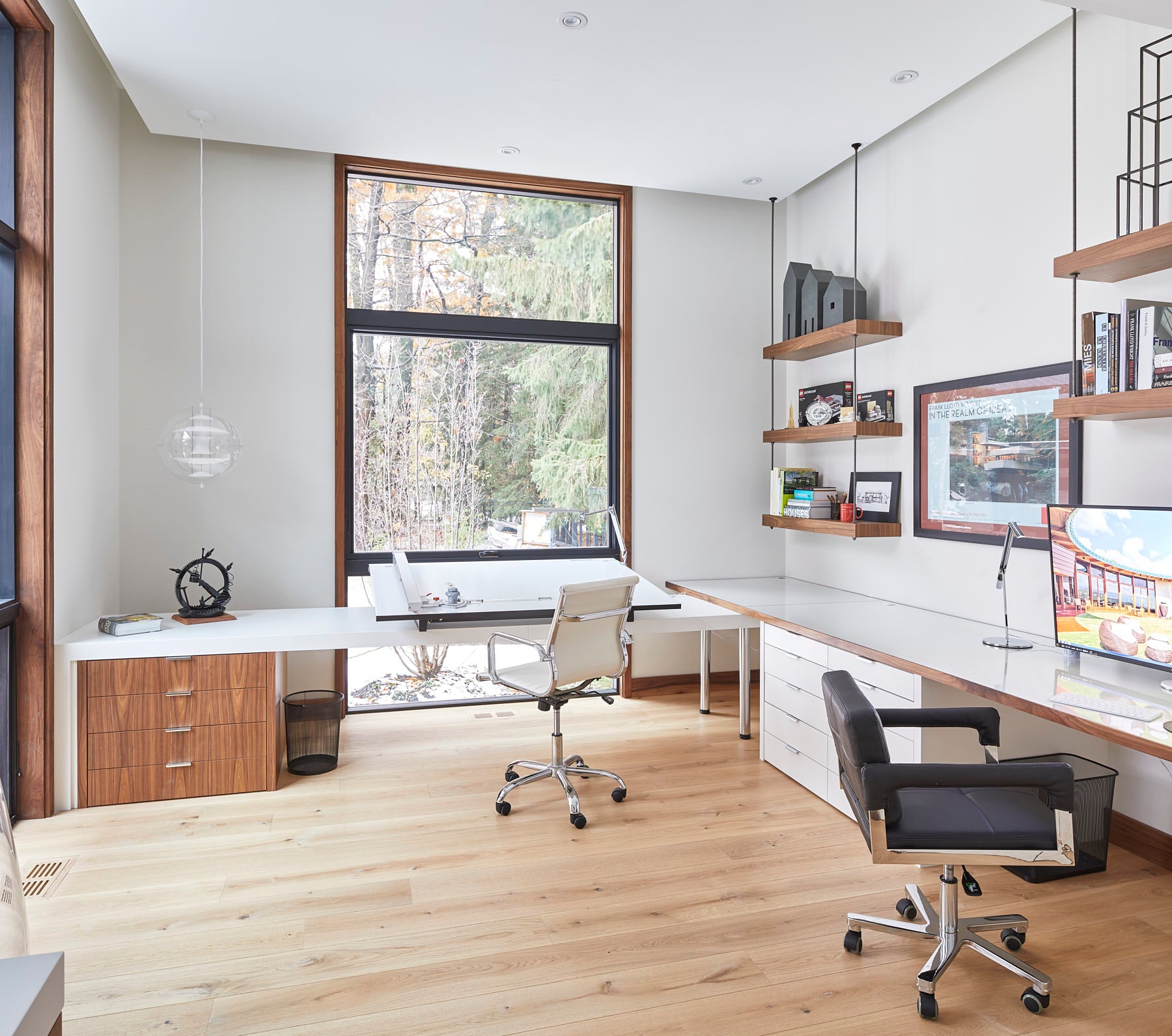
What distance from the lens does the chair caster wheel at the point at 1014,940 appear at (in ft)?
6.97

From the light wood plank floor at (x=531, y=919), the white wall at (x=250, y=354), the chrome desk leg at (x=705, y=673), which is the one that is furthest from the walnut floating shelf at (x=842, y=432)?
the light wood plank floor at (x=531, y=919)

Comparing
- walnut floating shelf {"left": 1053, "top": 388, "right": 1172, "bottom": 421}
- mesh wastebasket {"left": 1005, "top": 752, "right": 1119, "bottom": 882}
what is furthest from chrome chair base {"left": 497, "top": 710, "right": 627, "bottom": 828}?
walnut floating shelf {"left": 1053, "top": 388, "right": 1172, "bottom": 421}

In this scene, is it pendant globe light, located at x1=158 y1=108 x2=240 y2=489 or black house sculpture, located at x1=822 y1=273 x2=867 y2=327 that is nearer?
pendant globe light, located at x1=158 y1=108 x2=240 y2=489

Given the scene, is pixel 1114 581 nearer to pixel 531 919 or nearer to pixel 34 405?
pixel 531 919

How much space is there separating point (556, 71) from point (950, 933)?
10.2ft

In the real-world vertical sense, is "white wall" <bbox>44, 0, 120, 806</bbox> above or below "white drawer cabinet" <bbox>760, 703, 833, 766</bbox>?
above

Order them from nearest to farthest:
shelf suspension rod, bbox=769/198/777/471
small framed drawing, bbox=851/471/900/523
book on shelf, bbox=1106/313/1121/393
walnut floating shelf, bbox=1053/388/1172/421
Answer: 1. walnut floating shelf, bbox=1053/388/1172/421
2. book on shelf, bbox=1106/313/1121/393
3. small framed drawing, bbox=851/471/900/523
4. shelf suspension rod, bbox=769/198/777/471

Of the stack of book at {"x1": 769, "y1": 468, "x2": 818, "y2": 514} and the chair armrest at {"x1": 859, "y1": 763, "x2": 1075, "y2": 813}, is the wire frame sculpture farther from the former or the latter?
the stack of book at {"x1": 769, "y1": 468, "x2": 818, "y2": 514}

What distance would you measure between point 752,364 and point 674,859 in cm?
302

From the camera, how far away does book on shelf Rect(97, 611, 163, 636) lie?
3219 mm

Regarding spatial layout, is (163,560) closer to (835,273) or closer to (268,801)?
(268,801)

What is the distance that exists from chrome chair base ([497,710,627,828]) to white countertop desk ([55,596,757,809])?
0.55 meters

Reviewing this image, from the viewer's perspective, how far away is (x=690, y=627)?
3.67m

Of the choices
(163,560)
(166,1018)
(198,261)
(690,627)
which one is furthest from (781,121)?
(166,1018)
